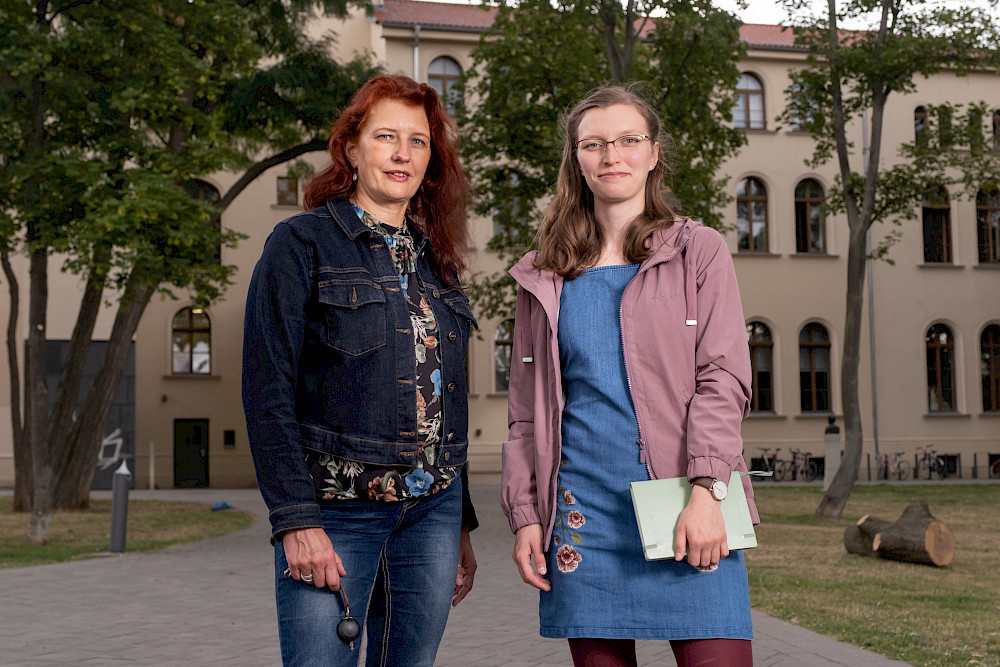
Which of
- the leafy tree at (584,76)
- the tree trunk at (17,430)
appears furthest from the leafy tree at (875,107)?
the tree trunk at (17,430)

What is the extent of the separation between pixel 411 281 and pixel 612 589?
918mm

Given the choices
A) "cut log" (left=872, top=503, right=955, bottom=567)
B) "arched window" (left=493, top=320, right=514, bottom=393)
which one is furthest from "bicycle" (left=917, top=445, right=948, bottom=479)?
"cut log" (left=872, top=503, right=955, bottom=567)

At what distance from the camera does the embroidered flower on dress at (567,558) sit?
267cm

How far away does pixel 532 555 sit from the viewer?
8.92 feet

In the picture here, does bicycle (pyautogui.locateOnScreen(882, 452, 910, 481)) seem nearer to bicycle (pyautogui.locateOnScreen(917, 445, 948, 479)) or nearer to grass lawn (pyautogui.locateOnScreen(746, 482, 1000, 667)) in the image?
bicycle (pyautogui.locateOnScreen(917, 445, 948, 479))

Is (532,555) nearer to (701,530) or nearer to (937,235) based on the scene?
(701,530)

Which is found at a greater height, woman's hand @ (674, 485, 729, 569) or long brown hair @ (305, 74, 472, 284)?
long brown hair @ (305, 74, 472, 284)

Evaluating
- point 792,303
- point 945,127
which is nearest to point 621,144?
point 945,127

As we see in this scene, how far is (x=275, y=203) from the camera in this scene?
32.2 meters

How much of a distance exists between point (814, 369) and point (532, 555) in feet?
107

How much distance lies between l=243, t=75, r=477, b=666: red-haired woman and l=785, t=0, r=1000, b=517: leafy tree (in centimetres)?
1559

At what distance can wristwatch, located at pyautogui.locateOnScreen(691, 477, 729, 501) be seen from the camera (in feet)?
8.28

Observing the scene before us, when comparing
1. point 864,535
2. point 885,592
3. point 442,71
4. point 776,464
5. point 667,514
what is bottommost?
point 776,464

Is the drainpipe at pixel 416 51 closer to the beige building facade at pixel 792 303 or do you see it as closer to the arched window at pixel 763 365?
the beige building facade at pixel 792 303
